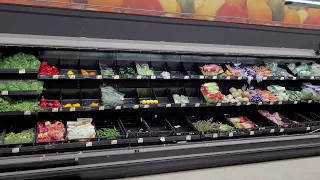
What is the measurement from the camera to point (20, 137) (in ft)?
11.6

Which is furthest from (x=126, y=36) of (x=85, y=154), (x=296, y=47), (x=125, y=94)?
(x=296, y=47)

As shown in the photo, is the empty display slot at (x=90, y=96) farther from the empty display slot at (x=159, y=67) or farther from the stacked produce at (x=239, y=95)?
the stacked produce at (x=239, y=95)

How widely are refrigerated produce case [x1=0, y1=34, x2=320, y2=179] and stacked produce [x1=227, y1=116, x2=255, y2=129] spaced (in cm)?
Answer: 2

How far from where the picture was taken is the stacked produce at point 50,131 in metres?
3.59

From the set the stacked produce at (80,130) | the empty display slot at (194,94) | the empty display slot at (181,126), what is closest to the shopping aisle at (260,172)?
the empty display slot at (181,126)

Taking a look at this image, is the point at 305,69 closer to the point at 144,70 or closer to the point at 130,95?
the point at 144,70

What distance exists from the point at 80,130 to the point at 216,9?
287 centimetres

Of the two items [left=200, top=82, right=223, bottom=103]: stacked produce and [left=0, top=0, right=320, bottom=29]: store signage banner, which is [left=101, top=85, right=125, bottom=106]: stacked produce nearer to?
[left=0, top=0, right=320, bottom=29]: store signage banner

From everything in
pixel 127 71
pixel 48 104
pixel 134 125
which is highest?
pixel 127 71

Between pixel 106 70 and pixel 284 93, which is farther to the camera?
pixel 284 93

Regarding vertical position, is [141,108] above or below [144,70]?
below

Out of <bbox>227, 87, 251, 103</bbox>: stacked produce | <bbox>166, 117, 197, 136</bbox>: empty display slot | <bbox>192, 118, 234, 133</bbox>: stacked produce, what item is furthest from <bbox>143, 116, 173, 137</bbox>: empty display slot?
<bbox>227, 87, 251, 103</bbox>: stacked produce

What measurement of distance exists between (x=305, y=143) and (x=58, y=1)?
4.53m

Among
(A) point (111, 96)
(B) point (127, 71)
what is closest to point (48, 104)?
(A) point (111, 96)
